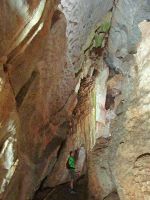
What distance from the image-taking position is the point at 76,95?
22.9 ft

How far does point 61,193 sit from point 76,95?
6.55 feet

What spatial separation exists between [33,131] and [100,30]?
10.1ft

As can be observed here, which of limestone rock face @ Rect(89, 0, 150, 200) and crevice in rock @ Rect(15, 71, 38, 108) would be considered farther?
limestone rock face @ Rect(89, 0, 150, 200)

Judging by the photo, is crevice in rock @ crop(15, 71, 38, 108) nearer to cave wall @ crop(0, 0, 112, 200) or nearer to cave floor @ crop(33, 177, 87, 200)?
cave wall @ crop(0, 0, 112, 200)

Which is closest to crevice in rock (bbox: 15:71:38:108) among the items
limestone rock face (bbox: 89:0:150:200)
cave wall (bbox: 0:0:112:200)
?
cave wall (bbox: 0:0:112:200)

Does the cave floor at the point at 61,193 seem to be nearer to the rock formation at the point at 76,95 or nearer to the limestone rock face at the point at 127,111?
the rock formation at the point at 76,95

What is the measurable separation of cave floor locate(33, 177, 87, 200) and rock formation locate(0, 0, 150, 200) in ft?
0.56

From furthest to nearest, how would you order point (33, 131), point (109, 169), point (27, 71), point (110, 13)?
point (110, 13), point (109, 169), point (33, 131), point (27, 71)

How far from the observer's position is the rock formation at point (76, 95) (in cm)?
398

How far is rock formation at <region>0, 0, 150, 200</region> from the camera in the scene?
3.98 meters

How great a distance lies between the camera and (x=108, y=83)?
7.59 metres

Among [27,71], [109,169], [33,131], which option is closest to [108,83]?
[109,169]

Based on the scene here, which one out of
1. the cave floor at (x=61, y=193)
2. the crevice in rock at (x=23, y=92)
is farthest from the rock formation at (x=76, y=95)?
the cave floor at (x=61, y=193)

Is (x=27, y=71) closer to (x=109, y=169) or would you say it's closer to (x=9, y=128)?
(x=9, y=128)
